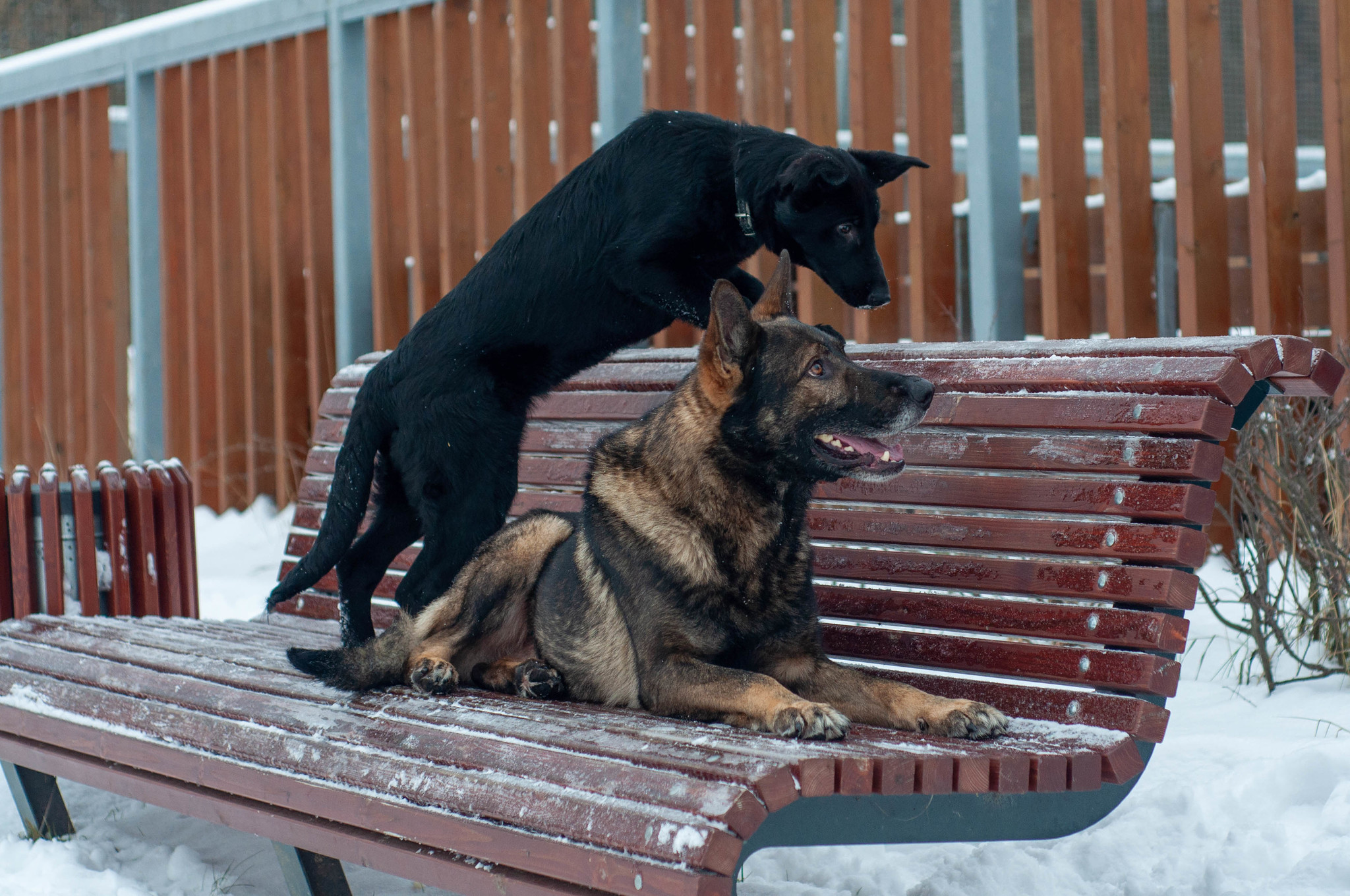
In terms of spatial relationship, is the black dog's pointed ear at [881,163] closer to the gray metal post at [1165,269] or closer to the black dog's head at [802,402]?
the black dog's head at [802,402]

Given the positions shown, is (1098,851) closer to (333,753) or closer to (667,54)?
(333,753)

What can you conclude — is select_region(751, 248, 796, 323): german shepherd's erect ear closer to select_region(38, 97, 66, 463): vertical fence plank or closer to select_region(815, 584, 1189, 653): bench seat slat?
select_region(815, 584, 1189, 653): bench seat slat

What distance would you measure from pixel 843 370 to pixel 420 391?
1.23 meters

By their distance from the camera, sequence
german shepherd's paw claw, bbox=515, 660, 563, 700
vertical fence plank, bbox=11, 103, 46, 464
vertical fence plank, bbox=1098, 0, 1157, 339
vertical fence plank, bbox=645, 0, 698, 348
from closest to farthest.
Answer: german shepherd's paw claw, bbox=515, 660, 563, 700
vertical fence plank, bbox=1098, 0, 1157, 339
vertical fence plank, bbox=645, 0, 698, 348
vertical fence plank, bbox=11, 103, 46, 464

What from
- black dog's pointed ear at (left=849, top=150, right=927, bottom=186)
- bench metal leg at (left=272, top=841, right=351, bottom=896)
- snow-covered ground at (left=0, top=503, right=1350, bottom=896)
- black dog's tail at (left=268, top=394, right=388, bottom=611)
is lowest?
Result: snow-covered ground at (left=0, top=503, right=1350, bottom=896)

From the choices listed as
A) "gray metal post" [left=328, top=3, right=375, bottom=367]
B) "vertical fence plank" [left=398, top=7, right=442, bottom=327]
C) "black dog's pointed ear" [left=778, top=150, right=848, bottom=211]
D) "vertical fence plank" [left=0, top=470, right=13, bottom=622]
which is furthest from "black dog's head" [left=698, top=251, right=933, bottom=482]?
"gray metal post" [left=328, top=3, right=375, bottom=367]

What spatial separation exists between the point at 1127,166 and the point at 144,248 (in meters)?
6.62

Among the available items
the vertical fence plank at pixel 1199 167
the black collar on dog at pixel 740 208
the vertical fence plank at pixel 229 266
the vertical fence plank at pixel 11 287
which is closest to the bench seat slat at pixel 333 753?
the black collar on dog at pixel 740 208

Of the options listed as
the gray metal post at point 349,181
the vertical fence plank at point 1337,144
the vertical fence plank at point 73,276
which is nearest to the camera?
the vertical fence plank at point 1337,144

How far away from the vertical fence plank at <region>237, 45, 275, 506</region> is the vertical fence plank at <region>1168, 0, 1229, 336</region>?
18.3 feet

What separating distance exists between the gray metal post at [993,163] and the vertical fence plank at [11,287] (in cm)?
747

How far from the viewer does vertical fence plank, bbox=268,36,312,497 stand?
809 centimetres

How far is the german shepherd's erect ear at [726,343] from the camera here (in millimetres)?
2467

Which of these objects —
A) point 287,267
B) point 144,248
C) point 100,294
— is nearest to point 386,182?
point 287,267
